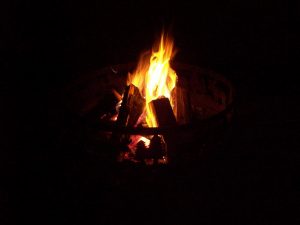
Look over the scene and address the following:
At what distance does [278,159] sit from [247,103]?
0.72 meters

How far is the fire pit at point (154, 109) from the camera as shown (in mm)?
1833

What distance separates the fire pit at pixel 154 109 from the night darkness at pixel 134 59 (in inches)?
5.0

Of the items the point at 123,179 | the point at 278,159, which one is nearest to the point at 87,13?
the point at 123,179

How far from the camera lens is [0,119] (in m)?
2.66

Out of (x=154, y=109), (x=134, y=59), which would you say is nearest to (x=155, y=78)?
(x=154, y=109)

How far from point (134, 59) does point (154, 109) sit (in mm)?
1122

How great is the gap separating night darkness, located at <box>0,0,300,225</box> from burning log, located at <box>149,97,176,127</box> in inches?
10.5

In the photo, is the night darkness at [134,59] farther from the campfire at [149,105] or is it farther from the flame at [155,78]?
the flame at [155,78]

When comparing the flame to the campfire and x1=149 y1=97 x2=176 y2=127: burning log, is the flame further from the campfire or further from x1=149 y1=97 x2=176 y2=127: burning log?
x1=149 y1=97 x2=176 y2=127: burning log

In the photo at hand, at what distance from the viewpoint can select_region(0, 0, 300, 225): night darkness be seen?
207 cm

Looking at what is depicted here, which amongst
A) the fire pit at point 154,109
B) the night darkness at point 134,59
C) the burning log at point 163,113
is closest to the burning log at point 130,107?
the fire pit at point 154,109

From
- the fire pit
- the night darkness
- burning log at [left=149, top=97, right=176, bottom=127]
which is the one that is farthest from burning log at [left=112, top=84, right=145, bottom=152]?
the night darkness

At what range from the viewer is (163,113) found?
79.3 inches

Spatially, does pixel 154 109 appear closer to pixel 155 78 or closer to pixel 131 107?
A: pixel 131 107
